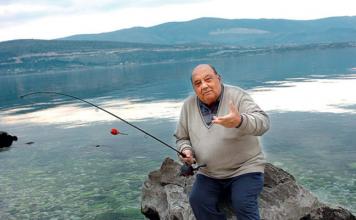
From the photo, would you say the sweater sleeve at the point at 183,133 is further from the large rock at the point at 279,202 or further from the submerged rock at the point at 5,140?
the submerged rock at the point at 5,140

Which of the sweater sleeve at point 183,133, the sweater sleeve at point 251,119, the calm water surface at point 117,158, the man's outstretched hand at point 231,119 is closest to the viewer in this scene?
the man's outstretched hand at point 231,119

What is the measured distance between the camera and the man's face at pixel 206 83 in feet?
21.6

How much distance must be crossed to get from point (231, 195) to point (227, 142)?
902 mm

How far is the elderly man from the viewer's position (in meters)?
6.50

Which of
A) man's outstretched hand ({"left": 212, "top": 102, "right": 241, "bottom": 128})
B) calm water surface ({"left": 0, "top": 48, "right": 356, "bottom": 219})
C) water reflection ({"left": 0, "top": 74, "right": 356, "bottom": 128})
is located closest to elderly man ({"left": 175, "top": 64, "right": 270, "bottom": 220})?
man's outstretched hand ({"left": 212, "top": 102, "right": 241, "bottom": 128})

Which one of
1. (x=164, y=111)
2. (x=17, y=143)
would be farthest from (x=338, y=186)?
(x=164, y=111)

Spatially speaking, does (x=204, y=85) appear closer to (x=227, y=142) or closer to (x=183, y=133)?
(x=227, y=142)

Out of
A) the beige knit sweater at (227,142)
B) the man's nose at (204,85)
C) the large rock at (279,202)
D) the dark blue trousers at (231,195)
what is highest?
the man's nose at (204,85)

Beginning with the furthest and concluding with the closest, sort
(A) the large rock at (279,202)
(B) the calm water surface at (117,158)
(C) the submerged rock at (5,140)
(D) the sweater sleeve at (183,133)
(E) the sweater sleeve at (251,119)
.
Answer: (C) the submerged rock at (5,140)
(B) the calm water surface at (117,158)
(A) the large rock at (279,202)
(D) the sweater sleeve at (183,133)
(E) the sweater sleeve at (251,119)

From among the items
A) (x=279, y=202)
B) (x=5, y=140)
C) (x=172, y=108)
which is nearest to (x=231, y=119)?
(x=279, y=202)

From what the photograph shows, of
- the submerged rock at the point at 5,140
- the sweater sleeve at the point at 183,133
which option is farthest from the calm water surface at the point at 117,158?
the sweater sleeve at the point at 183,133

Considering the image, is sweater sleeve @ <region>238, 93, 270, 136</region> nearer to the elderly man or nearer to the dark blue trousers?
the elderly man

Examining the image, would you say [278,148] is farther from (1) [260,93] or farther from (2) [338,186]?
(1) [260,93]

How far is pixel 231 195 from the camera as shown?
6.82 meters
